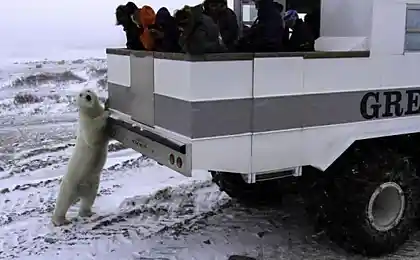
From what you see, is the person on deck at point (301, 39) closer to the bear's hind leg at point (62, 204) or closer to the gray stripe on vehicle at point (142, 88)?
the gray stripe on vehicle at point (142, 88)

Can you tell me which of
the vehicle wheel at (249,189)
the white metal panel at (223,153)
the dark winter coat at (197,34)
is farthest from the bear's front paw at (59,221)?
the dark winter coat at (197,34)

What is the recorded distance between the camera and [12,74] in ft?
62.8

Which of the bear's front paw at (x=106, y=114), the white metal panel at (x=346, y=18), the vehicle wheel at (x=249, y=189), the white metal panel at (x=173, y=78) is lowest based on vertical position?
the vehicle wheel at (x=249, y=189)

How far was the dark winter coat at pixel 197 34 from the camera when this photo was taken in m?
3.69

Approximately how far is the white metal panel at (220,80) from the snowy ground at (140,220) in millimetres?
1664

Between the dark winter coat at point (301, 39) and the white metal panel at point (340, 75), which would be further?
the dark winter coat at point (301, 39)

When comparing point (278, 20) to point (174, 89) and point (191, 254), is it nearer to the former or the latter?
point (174, 89)

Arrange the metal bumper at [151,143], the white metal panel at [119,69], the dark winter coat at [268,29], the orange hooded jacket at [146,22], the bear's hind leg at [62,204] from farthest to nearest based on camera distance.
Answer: the bear's hind leg at [62,204] → the white metal panel at [119,69] → the orange hooded jacket at [146,22] → the dark winter coat at [268,29] → the metal bumper at [151,143]

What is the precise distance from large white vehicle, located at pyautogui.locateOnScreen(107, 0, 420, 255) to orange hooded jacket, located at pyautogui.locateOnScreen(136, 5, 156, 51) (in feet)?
0.41

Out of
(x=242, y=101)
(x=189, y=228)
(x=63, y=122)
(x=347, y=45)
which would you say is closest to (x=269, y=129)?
(x=242, y=101)

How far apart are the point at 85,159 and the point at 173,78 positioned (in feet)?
5.91

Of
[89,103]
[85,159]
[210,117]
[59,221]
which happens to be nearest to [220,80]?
[210,117]

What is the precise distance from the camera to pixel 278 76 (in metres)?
3.96

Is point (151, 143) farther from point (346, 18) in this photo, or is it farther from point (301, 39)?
point (346, 18)
